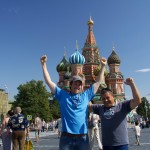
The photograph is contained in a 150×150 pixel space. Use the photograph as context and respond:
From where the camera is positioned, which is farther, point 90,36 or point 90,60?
point 90,36

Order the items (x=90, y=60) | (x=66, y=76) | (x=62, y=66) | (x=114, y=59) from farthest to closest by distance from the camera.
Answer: (x=62, y=66)
(x=90, y=60)
(x=114, y=59)
(x=66, y=76)

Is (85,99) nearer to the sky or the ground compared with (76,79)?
nearer to the ground

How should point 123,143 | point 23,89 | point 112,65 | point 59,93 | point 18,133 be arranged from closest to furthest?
point 123,143, point 59,93, point 18,133, point 23,89, point 112,65

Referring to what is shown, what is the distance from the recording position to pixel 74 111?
441 cm

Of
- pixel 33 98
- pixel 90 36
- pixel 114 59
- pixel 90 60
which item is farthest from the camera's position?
pixel 90 36

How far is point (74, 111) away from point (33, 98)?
47.0 m

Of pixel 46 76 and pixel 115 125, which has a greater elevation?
pixel 46 76

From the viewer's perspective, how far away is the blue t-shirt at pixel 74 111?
436cm

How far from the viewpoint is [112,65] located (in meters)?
72.6

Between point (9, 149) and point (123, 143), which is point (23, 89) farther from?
point (123, 143)

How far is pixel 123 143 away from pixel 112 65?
68.9 metres

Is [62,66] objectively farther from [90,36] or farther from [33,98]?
[33,98]

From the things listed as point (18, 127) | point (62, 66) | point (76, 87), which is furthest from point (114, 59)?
point (76, 87)

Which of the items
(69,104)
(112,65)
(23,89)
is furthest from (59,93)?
(112,65)
